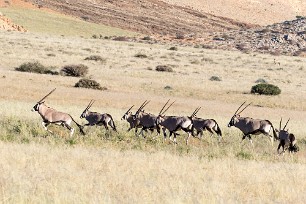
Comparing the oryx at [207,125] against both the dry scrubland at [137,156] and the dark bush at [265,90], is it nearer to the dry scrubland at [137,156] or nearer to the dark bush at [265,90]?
the dry scrubland at [137,156]

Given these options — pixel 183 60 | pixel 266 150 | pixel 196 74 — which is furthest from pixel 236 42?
pixel 266 150

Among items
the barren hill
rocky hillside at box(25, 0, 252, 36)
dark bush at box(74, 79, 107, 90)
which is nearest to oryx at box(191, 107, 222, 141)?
dark bush at box(74, 79, 107, 90)

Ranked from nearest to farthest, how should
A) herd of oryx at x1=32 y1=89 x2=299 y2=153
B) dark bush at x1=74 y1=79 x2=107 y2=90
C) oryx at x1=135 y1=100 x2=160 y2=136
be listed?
herd of oryx at x1=32 y1=89 x2=299 y2=153 < oryx at x1=135 y1=100 x2=160 y2=136 < dark bush at x1=74 y1=79 x2=107 y2=90

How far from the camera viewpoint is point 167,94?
36.2 m

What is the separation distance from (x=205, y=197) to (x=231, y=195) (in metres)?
0.68

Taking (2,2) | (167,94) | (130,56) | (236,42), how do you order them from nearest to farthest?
(167,94)
(130,56)
(236,42)
(2,2)

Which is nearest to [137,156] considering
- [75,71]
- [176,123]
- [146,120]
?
[176,123]

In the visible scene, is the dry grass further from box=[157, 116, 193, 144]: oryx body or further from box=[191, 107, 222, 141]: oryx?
box=[191, 107, 222, 141]: oryx

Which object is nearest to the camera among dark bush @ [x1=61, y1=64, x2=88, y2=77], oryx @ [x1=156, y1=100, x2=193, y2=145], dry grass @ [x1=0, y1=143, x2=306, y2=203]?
dry grass @ [x1=0, y1=143, x2=306, y2=203]

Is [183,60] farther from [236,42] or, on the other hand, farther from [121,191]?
[121,191]

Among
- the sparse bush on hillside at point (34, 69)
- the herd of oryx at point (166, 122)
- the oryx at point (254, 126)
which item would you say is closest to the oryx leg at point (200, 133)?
the herd of oryx at point (166, 122)

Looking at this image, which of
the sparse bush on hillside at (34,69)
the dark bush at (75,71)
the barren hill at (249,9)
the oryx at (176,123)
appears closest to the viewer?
the oryx at (176,123)

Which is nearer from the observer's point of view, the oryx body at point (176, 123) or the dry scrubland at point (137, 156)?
the dry scrubland at point (137, 156)

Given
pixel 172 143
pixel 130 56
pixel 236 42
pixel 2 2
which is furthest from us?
pixel 2 2
